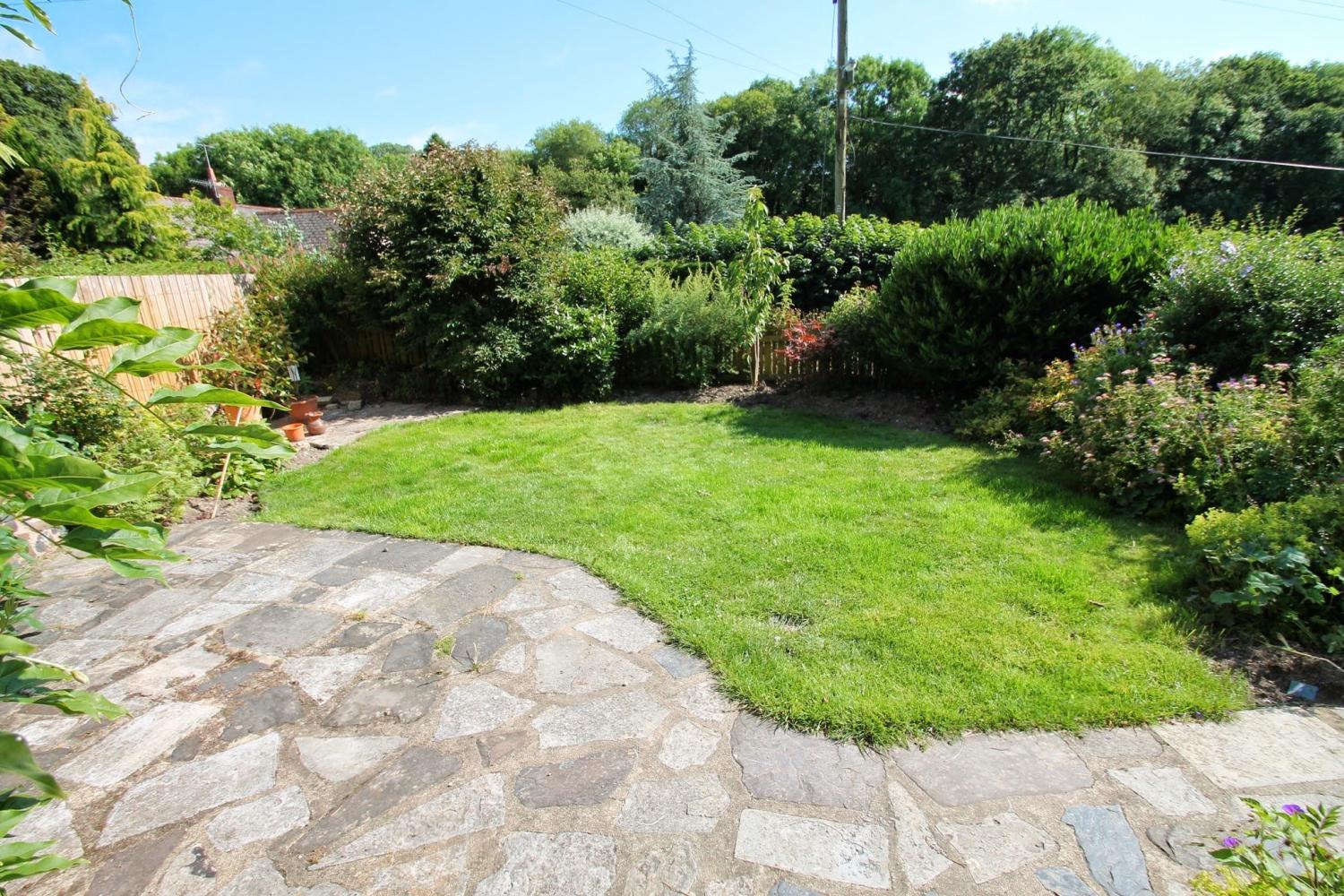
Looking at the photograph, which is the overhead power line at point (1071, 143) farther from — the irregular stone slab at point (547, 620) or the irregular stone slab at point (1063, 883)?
the irregular stone slab at point (1063, 883)

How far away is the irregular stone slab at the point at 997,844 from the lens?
6.12 feet

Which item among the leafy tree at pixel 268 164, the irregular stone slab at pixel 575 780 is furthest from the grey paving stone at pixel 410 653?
the leafy tree at pixel 268 164

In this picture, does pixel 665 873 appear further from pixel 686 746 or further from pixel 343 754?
pixel 343 754

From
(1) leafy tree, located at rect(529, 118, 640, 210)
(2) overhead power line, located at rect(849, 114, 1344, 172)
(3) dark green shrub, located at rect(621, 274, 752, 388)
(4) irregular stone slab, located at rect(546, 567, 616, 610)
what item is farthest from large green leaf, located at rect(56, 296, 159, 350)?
(1) leafy tree, located at rect(529, 118, 640, 210)

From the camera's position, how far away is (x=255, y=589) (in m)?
3.64

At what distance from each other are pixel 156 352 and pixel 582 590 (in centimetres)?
285

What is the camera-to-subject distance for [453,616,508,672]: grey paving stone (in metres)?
2.91

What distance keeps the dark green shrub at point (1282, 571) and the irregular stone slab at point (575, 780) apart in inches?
110

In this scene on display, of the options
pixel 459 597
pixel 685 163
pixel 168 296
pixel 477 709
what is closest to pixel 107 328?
pixel 477 709

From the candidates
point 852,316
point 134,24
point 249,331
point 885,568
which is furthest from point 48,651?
point 852,316

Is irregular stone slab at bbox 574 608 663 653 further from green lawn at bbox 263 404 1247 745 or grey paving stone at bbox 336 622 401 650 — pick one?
grey paving stone at bbox 336 622 401 650

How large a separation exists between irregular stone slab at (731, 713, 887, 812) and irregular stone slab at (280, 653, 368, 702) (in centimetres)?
169

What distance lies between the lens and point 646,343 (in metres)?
8.55

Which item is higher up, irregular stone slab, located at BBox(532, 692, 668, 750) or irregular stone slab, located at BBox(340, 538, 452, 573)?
irregular stone slab, located at BBox(340, 538, 452, 573)
